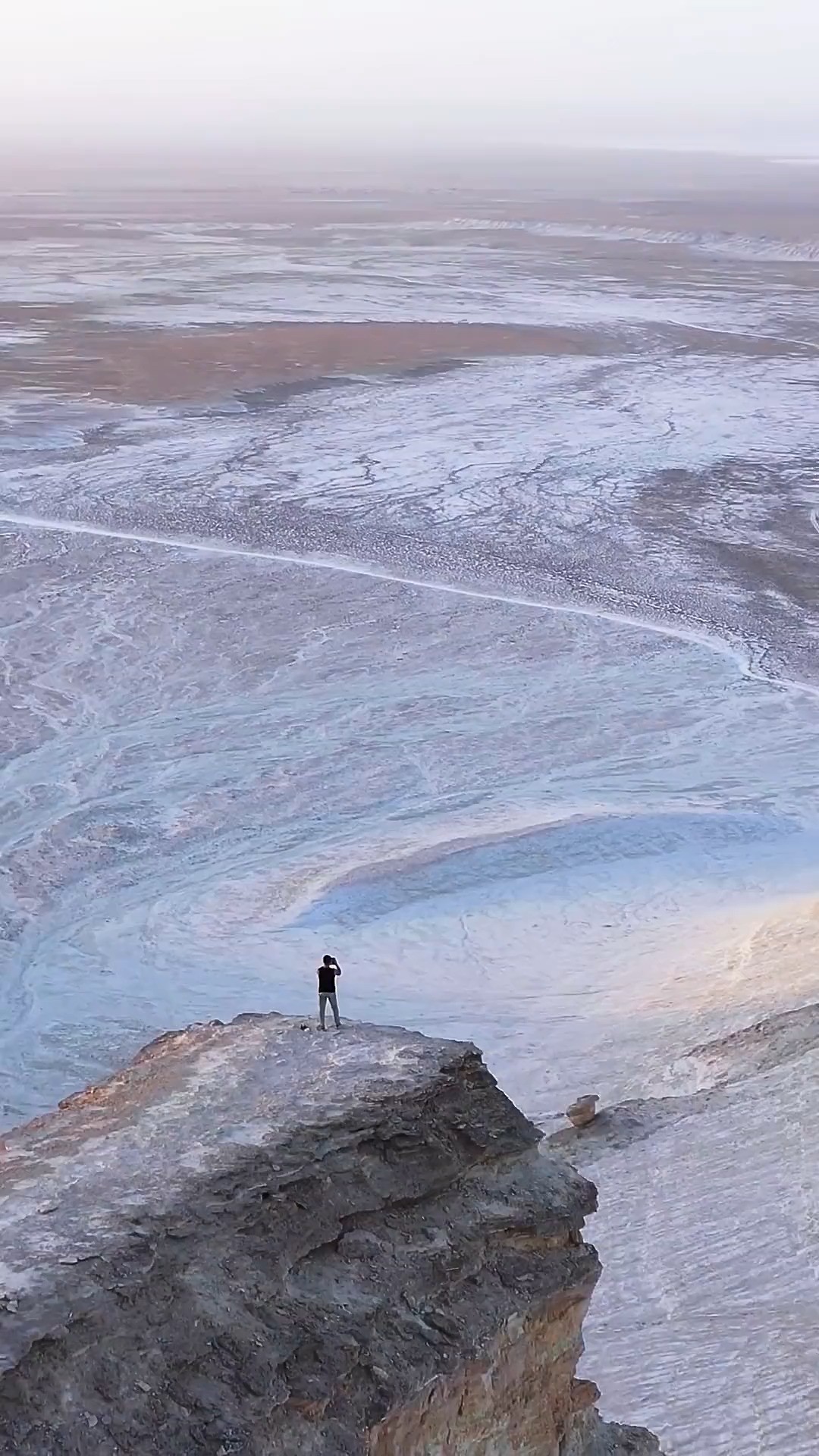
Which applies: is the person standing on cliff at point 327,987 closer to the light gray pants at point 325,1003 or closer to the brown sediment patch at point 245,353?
the light gray pants at point 325,1003

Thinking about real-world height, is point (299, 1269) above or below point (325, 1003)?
above

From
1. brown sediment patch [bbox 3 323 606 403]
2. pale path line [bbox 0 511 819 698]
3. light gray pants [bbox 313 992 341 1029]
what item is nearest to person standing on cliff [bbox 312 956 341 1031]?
light gray pants [bbox 313 992 341 1029]

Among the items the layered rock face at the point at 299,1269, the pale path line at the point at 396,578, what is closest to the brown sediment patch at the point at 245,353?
the pale path line at the point at 396,578

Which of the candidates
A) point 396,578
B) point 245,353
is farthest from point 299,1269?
point 245,353

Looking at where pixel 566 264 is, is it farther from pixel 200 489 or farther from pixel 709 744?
pixel 709 744

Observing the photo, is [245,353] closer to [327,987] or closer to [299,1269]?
[327,987]

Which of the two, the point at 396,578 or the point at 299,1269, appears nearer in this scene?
the point at 299,1269
